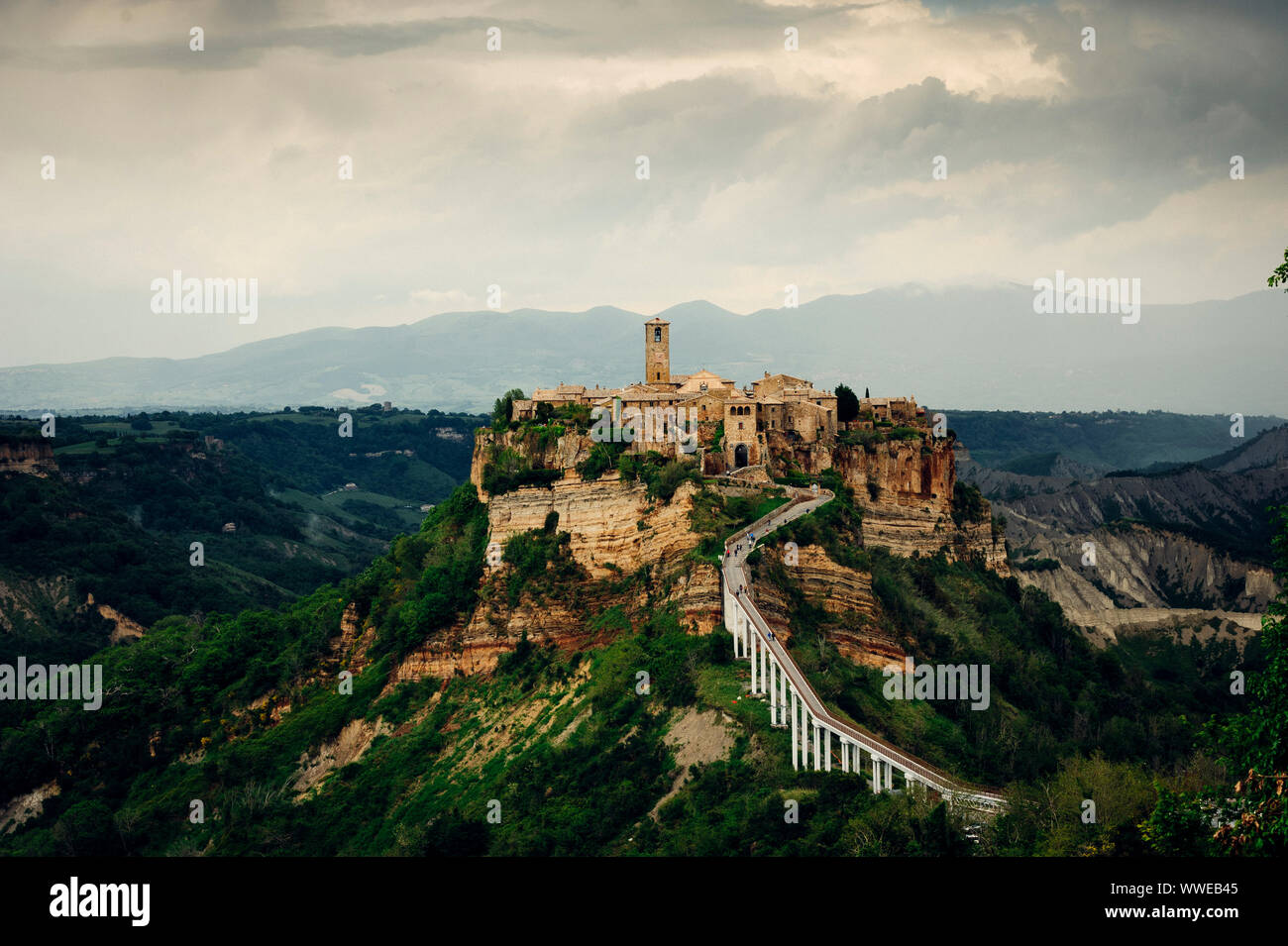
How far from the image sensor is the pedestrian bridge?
3634cm

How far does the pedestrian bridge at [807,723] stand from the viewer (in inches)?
1431

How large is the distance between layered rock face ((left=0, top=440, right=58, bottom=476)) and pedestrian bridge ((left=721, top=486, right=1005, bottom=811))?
11118 cm

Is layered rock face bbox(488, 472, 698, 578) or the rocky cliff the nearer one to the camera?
layered rock face bbox(488, 472, 698, 578)

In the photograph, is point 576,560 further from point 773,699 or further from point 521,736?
point 773,699

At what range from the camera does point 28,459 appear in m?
135

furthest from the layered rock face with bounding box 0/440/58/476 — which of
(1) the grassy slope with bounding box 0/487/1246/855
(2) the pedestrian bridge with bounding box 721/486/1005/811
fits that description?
(2) the pedestrian bridge with bounding box 721/486/1005/811

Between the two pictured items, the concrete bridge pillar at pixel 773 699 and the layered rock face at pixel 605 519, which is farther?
the layered rock face at pixel 605 519

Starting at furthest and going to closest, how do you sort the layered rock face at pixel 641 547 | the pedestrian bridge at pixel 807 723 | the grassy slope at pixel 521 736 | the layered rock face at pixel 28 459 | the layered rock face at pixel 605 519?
the layered rock face at pixel 28 459
the layered rock face at pixel 605 519
the layered rock face at pixel 641 547
the grassy slope at pixel 521 736
the pedestrian bridge at pixel 807 723

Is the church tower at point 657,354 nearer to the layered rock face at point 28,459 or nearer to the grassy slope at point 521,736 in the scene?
the grassy slope at point 521,736

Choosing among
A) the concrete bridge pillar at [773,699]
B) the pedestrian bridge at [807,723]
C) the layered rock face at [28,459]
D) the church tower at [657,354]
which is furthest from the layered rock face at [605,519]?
the layered rock face at [28,459]

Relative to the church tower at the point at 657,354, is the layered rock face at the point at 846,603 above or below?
below

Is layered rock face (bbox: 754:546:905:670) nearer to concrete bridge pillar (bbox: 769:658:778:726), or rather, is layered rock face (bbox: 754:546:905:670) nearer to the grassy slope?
the grassy slope

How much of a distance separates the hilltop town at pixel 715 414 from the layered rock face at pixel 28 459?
87212 mm

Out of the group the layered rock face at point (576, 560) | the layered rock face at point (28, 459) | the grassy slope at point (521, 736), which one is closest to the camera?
the grassy slope at point (521, 736)
